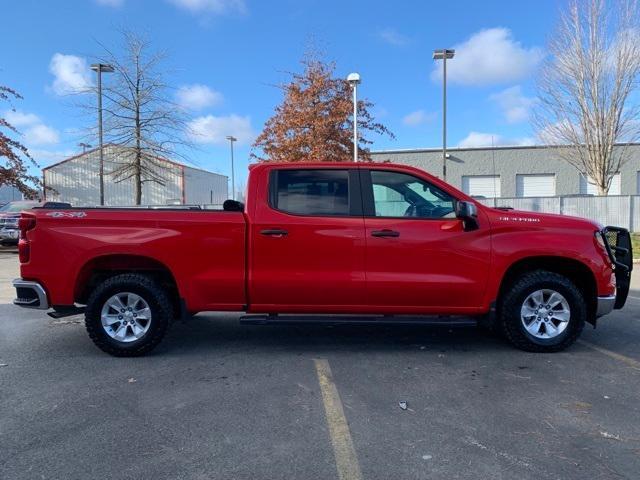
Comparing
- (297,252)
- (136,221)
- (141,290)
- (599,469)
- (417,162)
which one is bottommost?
(599,469)

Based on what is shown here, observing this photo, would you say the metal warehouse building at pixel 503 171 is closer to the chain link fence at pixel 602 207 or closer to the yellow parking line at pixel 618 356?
the chain link fence at pixel 602 207

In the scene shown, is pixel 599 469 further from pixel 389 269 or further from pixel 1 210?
pixel 1 210

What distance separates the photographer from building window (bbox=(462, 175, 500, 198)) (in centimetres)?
3052

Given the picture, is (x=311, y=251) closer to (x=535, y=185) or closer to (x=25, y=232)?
(x=25, y=232)

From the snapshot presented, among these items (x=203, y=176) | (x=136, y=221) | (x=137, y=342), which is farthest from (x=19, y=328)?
(x=203, y=176)

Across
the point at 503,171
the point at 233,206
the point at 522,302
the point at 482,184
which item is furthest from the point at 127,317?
the point at 503,171

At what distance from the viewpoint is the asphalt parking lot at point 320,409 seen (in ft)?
9.89

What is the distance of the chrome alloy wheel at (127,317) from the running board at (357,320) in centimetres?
101

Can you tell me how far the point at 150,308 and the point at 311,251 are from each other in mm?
1729

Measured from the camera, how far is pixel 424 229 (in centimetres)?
495

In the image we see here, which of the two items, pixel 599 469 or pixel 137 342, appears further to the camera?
pixel 137 342

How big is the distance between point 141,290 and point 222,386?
1439 millimetres

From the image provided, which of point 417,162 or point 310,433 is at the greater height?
point 417,162

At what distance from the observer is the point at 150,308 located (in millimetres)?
5059
